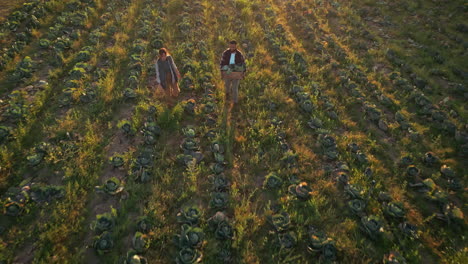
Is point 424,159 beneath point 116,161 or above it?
beneath

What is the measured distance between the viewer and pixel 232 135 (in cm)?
749

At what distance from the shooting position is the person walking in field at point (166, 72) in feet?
25.2

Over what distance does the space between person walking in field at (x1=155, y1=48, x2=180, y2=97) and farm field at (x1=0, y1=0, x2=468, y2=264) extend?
0.66 m

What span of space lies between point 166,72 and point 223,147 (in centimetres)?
297

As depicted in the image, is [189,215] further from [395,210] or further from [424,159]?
[424,159]

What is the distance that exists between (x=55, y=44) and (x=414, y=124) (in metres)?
13.6

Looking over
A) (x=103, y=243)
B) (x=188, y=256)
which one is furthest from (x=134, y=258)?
A: (x=188, y=256)

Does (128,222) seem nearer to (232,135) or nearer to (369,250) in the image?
(232,135)

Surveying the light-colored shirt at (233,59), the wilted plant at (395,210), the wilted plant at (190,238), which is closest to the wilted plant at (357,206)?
the wilted plant at (395,210)

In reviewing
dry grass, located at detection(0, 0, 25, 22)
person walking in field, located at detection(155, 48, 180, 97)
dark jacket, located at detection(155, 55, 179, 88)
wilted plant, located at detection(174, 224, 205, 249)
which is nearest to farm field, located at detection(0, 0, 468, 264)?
wilted plant, located at detection(174, 224, 205, 249)

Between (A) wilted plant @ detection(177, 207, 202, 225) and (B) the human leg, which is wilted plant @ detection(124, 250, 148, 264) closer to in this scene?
(A) wilted plant @ detection(177, 207, 202, 225)

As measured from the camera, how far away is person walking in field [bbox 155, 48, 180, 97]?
769 cm

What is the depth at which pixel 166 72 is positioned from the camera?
25.7ft

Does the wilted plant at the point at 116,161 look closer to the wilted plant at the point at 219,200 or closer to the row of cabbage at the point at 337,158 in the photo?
the wilted plant at the point at 219,200
